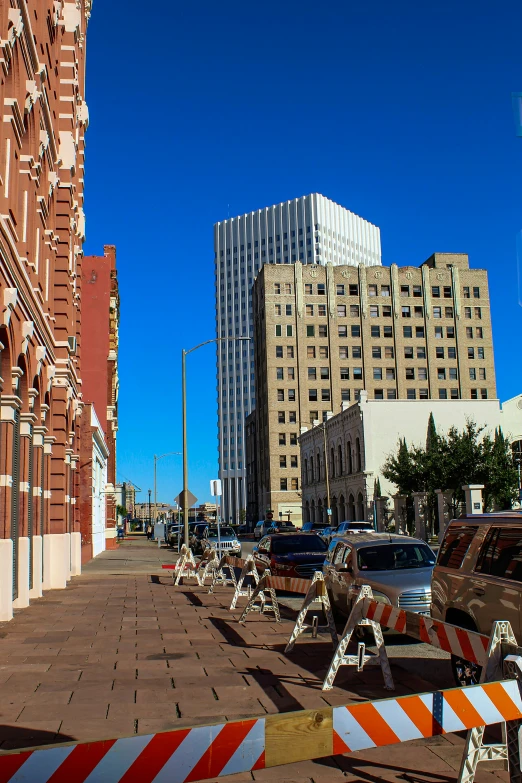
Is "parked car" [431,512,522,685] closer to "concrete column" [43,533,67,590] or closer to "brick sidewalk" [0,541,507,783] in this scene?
"brick sidewalk" [0,541,507,783]

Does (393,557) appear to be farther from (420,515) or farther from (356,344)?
(356,344)

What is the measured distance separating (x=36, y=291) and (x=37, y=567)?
671cm

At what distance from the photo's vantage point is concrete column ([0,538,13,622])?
14.0 metres

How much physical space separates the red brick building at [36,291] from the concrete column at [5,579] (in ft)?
0.07

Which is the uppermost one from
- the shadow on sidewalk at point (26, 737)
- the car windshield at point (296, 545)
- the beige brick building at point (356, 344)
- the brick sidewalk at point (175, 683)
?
the beige brick building at point (356, 344)

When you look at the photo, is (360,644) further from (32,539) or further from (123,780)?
(32,539)

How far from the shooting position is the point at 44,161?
1983 cm

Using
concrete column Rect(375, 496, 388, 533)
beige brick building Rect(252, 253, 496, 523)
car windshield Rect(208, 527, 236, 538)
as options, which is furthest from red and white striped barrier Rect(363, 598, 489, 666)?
beige brick building Rect(252, 253, 496, 523)

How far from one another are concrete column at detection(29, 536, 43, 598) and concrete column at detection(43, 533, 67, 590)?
5.81ft

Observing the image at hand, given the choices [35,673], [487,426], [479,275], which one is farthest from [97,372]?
[479,275]

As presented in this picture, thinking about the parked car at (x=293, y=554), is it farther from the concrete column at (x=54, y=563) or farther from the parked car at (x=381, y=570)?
the concrete column at (x=54, y=563)

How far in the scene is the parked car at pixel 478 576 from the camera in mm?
7137

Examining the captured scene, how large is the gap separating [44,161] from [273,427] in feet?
274

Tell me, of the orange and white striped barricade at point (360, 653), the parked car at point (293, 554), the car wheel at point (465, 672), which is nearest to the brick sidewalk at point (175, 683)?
the orange and white striped barricade at point (360, 653)
